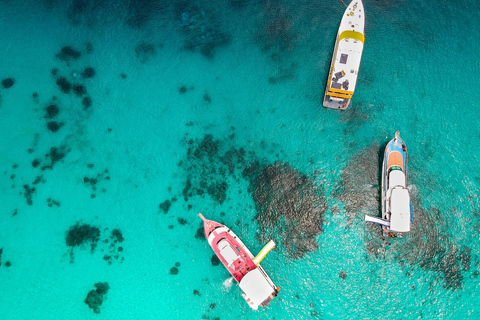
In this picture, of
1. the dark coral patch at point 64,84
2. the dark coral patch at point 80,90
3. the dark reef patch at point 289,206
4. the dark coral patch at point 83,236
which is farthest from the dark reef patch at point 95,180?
the dark reef patch at point 289,206

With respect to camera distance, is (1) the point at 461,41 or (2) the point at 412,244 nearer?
(2) the point at 412,244

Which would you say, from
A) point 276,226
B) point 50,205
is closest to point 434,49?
point 276,226

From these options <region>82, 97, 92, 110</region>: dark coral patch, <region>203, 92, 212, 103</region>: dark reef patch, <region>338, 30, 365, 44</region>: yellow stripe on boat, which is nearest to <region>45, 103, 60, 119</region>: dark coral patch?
<region>82, 97, 92, 110</region>: dark coral patch

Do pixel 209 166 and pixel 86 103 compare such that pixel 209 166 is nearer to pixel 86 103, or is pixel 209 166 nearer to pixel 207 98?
pixel 207 98

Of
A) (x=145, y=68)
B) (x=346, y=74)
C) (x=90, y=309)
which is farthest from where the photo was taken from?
(x=145, y=68)

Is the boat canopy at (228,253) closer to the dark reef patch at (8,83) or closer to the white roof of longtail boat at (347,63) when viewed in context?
the white roof of longtail boat at (347,63)

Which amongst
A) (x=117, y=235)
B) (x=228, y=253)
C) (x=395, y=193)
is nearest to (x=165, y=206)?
(x=117, y=235)

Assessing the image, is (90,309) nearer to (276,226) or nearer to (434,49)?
(276,226)
